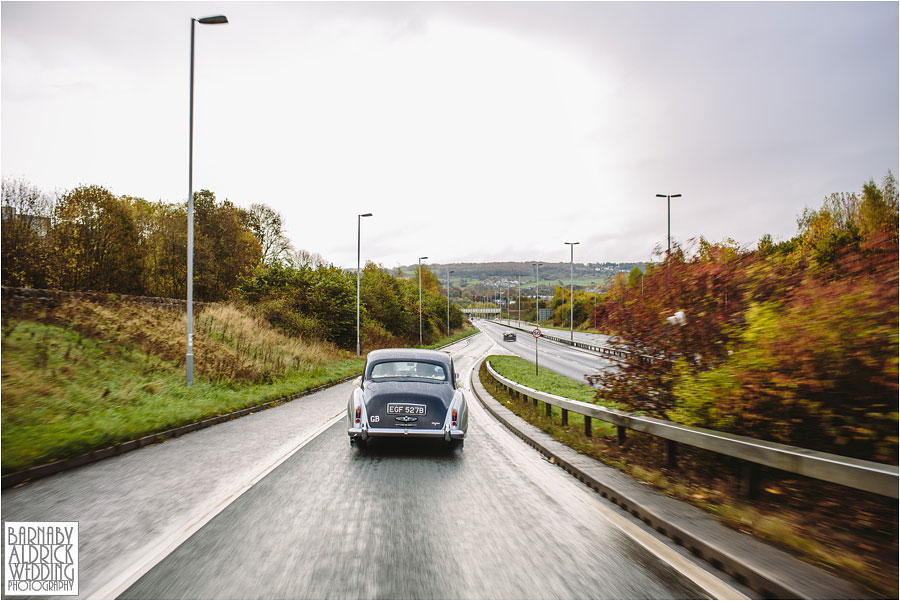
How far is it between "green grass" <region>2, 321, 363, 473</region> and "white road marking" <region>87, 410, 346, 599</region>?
9.58ft

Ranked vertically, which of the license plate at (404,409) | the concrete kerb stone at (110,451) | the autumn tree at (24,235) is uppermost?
the autumn tree at (24,235)

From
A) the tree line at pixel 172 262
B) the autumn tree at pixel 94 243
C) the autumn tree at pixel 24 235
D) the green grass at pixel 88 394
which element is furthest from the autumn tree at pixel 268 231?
the green grass at pixel 88 394

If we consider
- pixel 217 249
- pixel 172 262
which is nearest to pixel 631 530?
pixel 172 262

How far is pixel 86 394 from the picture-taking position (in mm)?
11852

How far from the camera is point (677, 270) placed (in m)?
7.97

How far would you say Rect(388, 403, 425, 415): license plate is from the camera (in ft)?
27.1

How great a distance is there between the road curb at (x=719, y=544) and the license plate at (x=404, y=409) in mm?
2362

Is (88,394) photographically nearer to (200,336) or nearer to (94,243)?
(200,336)

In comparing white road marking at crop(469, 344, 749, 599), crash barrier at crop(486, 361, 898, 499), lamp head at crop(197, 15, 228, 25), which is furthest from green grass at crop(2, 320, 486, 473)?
lamp head at crop(197, 15, 228, 25)

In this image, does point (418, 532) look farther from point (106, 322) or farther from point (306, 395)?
point (106, 322)

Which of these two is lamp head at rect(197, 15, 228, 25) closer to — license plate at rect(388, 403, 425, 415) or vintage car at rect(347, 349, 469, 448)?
vintage car at rect(347, 349, 469, 448)

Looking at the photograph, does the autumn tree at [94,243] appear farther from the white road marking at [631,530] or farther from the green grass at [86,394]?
the white road marking at [631,530]

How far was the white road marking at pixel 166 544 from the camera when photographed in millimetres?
3594

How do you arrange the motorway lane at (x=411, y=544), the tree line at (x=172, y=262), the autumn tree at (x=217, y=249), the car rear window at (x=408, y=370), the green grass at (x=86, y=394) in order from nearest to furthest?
the motorway lane at (x=411, y=544), the green grass at (x=86, y=394), the car rear window at (x=408, y=370), the tree line at (x=172, y=262), the autumn tree at (x=217, y=249)
